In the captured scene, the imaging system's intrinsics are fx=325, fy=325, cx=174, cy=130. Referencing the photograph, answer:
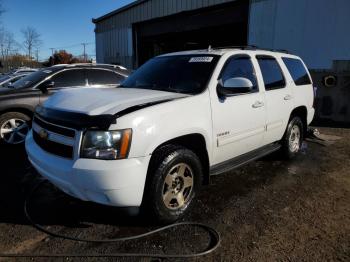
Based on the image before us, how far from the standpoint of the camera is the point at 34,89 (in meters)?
6.58

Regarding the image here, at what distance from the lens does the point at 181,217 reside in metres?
3.61

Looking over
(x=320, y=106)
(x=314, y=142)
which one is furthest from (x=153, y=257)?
(x=320, y=106)

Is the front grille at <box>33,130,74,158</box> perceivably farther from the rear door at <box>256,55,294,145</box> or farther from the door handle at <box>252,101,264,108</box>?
the rear door at <box>256,55,294,145</box>

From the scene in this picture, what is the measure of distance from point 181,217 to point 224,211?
0.54 meters

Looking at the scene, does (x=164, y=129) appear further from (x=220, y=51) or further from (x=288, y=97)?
(x=288, y=97)

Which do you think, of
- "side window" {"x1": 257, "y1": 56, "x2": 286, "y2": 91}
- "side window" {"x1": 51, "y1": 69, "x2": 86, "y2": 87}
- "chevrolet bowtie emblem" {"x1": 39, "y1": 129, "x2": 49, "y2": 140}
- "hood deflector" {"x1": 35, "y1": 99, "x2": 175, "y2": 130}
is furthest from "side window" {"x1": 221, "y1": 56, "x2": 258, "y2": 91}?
"side window" {"x1": 51, "y1": 69, "x2": 86, "y2": 87}

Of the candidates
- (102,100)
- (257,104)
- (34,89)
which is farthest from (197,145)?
(34,89)

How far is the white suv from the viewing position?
2875 mm

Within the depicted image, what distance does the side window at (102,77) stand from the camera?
292 inches

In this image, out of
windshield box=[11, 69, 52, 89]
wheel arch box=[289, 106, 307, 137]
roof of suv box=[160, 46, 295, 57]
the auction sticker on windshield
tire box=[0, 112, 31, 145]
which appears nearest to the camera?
the auction sticker on windshield

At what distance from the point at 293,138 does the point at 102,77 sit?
4.41 metres

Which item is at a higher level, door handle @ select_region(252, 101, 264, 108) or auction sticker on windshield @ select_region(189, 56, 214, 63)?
auction sticker on windshield @ select_region(189, 56, 214, 63)

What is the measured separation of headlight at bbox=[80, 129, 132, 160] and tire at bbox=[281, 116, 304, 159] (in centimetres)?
347

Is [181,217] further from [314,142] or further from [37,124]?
[314,142]
